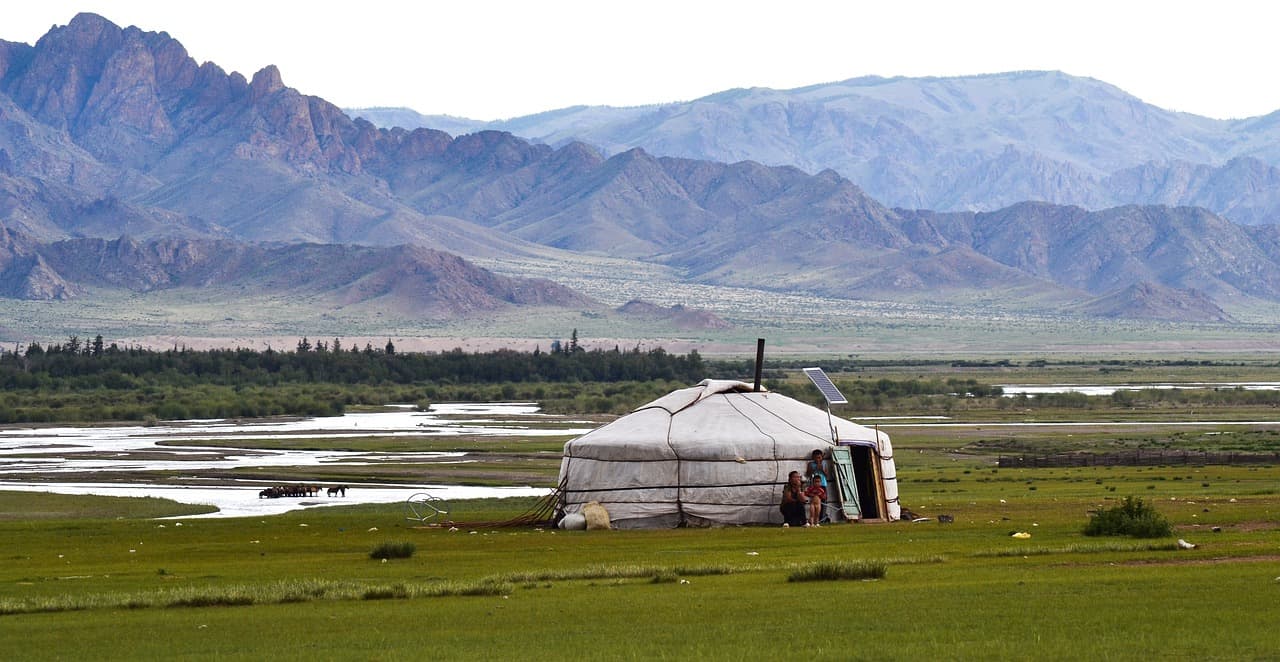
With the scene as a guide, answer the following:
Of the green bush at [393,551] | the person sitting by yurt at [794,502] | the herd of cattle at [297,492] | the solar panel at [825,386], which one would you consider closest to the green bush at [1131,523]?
the solar panel at [825,386]

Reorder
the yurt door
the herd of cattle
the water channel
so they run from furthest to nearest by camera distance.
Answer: the water channel
the herd of cattle
the yurt door

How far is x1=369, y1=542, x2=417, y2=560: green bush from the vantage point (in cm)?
2764

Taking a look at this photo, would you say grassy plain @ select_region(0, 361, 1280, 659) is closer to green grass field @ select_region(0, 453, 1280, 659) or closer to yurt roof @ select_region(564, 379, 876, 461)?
green grass field @ select_region(0, 453, 1280, 659)

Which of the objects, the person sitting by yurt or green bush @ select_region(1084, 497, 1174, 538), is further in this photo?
the person sitting by yurt

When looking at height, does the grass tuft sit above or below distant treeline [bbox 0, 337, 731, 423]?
below

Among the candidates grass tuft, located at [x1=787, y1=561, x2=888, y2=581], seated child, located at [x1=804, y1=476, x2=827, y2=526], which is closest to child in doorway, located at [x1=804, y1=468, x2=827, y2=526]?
seated child, located at [x1=804, y1=476, x2=827, y2=526]

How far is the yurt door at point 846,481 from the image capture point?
34.1m

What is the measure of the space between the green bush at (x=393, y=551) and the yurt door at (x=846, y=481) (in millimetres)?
9338

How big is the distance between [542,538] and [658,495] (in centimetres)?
339

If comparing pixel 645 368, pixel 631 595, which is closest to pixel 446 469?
pixel 631 595

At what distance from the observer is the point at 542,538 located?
31.4m

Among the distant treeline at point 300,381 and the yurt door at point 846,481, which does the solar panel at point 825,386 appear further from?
the distant treeline at point 300,381

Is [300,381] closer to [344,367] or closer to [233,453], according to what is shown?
[344,367]

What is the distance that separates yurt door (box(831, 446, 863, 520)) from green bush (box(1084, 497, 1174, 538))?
5.89 m
